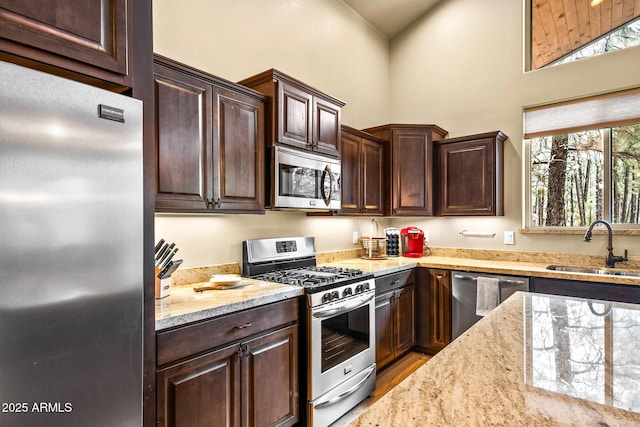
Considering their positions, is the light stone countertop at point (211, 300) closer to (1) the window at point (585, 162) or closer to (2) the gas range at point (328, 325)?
(2) the gas range at point (328, 325)

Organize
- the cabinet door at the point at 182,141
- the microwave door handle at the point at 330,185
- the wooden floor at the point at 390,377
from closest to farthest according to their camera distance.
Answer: the cabinet door at the point at 182,141
the wooden floor at the point at 390,377
the microwave door handle at the point at 330,185

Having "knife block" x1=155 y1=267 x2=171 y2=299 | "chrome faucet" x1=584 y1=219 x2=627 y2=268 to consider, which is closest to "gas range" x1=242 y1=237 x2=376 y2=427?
"knife block" x1=155 y1=267 x2=171 y2=299

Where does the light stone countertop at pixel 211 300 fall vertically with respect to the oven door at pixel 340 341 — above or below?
above

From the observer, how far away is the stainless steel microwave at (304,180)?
7.78 feet

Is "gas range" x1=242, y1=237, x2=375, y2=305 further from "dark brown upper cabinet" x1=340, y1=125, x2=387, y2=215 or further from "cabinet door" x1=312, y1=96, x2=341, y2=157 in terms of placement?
"cabinet door" x1=312, y1=96, x2=341, y2=157

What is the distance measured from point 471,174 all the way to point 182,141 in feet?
9.14

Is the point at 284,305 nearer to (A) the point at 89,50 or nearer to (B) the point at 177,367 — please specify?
(B) the point at 177,367

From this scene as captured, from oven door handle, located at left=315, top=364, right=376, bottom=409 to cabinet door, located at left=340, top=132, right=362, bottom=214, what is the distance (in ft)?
4.30

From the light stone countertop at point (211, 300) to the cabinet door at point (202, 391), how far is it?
0.20 meters

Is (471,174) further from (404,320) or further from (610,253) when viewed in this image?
(404,320)

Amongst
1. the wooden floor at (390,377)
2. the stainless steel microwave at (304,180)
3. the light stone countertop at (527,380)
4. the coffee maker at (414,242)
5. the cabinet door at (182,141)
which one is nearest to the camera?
the light stone countertop at (527,380)

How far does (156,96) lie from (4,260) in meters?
1.11

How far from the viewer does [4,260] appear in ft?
3.22

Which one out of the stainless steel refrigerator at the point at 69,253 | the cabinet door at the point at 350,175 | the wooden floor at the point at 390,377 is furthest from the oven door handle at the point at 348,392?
the cabinet door at the point at 350,175
